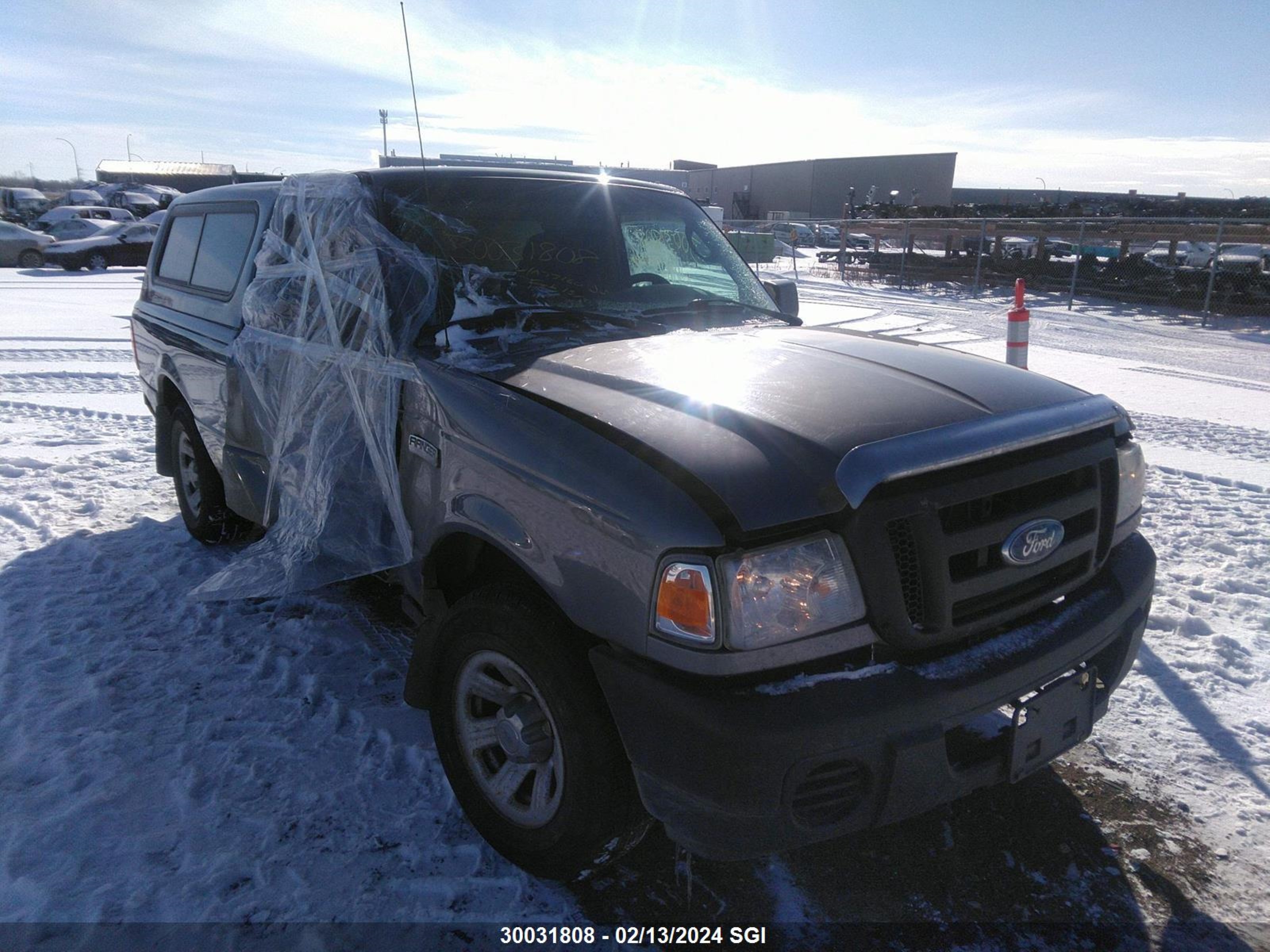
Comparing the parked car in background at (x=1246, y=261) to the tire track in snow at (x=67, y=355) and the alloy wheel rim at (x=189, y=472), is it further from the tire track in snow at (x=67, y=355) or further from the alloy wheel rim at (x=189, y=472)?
the tire track in snow at (x=67, y=355)

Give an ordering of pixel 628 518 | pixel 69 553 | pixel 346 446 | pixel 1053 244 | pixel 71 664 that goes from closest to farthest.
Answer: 1. pixel 628 518
2. pixel 346 446
3. pixel 71 664
4. pixel 69 553
5. pixel 1053 244

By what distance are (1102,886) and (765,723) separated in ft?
4.46

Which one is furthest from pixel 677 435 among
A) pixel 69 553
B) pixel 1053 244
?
pixel 1053 244

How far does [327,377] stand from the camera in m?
3.24

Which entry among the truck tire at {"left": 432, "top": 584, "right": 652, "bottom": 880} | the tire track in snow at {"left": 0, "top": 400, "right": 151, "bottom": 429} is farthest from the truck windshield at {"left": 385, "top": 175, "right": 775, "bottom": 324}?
the tire track in snow at {"left": 0, "top": 400, "right": 151, "bottom": 429}

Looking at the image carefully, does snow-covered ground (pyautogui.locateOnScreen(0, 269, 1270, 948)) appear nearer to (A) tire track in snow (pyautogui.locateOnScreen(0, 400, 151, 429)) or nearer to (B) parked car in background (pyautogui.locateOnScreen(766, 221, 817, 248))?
(A) tire track in snow (pyautogui.locateOnScreen(0, 400, 151, 429))

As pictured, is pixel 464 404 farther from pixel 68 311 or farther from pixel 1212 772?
pixel 68 311

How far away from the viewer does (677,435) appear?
7.13ft

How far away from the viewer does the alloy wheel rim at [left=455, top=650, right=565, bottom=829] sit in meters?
2.29

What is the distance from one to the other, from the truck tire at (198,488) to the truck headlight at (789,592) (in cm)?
352

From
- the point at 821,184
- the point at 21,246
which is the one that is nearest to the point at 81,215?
the point at 21,246

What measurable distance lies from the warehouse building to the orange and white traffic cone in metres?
47.0

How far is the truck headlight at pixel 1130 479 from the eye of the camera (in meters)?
2.66

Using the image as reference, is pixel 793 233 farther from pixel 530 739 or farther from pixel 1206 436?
pixel 530 739
